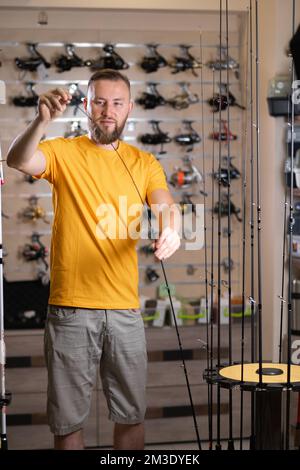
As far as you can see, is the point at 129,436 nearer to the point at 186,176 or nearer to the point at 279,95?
the point at 279,95

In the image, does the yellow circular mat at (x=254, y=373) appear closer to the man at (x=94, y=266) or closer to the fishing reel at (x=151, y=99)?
the man at (x=94, y=266)

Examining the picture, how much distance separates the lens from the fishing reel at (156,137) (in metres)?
5.55

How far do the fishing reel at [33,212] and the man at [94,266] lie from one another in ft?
7.49

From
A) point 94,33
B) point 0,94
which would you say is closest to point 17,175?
point 94,33

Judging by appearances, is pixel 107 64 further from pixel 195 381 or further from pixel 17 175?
pixel 195 381

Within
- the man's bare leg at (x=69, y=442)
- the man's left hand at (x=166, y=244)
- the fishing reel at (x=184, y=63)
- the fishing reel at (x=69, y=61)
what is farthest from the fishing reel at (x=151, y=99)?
the man's bare leg at (x=69, y=442)

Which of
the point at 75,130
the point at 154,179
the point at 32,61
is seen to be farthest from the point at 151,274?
the point at 154,179

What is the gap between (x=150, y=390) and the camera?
5.04 metres

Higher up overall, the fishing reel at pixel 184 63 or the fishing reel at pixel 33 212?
the fishing reel at pixel 184 63

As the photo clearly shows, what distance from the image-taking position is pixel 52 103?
2766 mm

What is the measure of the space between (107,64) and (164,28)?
50 centimetres

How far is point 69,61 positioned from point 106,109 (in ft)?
7.88

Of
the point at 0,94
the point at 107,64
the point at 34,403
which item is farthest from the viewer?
the point at 107,64
